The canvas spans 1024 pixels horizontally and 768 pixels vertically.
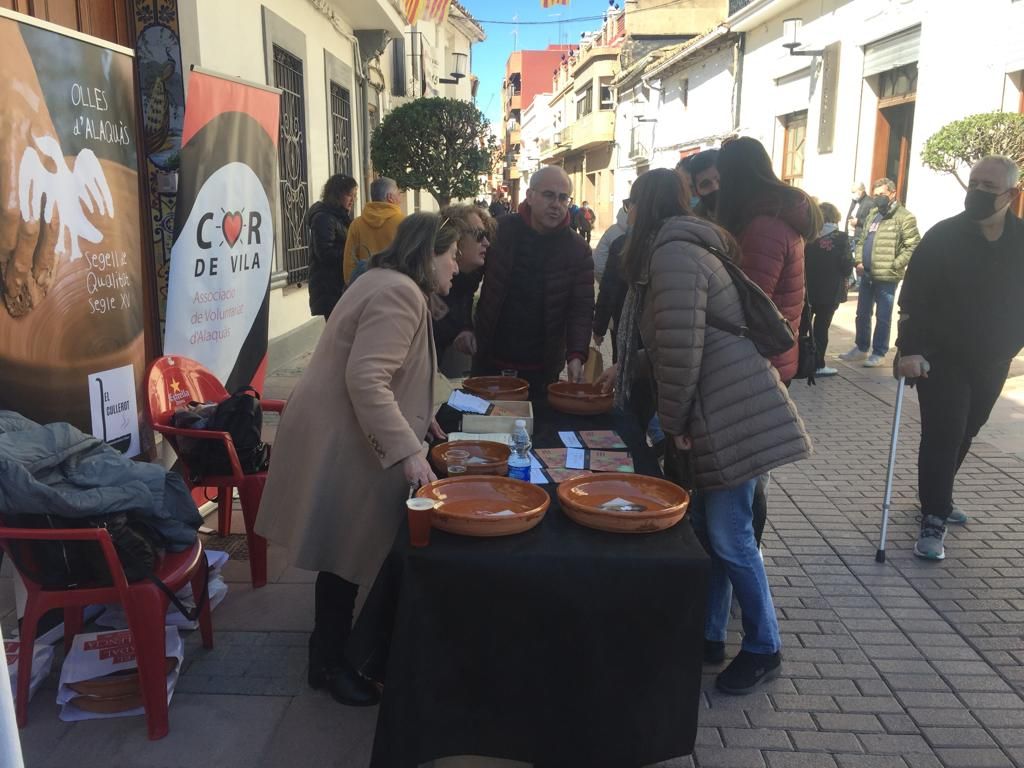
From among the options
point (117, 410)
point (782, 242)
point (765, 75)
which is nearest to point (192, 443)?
point (117, 410)

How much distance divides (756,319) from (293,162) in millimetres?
6968

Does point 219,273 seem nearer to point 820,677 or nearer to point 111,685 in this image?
point 111,685

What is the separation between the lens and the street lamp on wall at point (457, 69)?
24800 millimetres

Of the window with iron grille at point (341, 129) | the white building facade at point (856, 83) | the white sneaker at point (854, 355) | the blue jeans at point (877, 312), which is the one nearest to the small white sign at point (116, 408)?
the blue jeans at point (877, 312)

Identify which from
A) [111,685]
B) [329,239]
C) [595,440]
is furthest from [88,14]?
[595,440]

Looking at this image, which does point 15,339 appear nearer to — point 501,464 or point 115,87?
point 115,87

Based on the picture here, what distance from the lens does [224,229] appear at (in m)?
4.08

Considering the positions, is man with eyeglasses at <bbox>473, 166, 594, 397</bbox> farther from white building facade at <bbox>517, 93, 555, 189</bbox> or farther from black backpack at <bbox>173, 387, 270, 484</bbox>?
white building facade at <bbox>517, 93, 555, 189</bbox>

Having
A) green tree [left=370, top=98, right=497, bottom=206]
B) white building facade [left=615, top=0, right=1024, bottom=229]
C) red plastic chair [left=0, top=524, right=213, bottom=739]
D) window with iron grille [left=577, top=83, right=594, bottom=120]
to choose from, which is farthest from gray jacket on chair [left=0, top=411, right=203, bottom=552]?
window with iron grille [left=577, top=83, right=594, bottom=120]

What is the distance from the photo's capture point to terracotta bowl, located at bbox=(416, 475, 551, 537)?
206 centimetres

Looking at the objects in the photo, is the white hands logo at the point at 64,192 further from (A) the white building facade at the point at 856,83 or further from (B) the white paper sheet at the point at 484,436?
(A) the white building facade at the point at 856,83

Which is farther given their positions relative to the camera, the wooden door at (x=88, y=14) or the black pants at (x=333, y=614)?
the wooden door at (x=88, y=14)

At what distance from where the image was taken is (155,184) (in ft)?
15.0

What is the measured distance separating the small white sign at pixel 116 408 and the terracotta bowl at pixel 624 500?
7.08 ft
